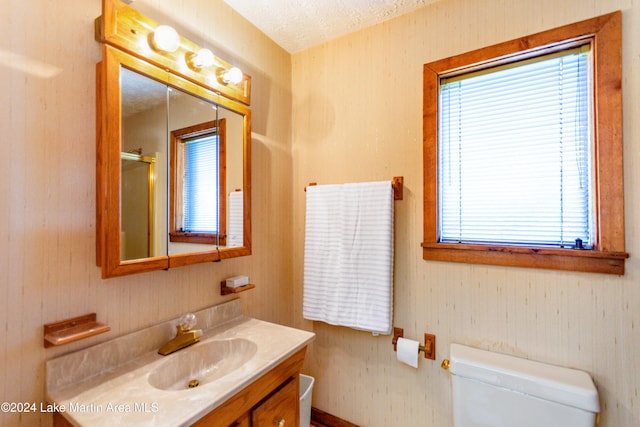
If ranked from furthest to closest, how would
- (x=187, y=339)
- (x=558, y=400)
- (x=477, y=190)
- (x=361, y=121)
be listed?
(x=361, y=121) → (x=477, y=190) → (x=187, y=339) → (x=558, y=400)

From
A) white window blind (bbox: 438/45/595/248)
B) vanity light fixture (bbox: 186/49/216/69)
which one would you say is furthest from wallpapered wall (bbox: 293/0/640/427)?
vanity light fixture (bbox: 186/49/216/69)

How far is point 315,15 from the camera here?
1.54 m

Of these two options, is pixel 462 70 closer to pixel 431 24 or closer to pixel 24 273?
pixel 431 24

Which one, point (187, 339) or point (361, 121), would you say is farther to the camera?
point (361, 121)

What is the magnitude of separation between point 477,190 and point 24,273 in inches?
70.4

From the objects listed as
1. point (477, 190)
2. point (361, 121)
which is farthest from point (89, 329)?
point (477, 190)

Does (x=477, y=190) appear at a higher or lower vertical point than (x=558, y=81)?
lower

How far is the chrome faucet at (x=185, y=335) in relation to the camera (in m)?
1.10

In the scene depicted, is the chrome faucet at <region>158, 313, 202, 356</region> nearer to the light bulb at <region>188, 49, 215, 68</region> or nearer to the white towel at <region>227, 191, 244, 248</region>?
the white towel at <region>227, 191, 244, 248</region>

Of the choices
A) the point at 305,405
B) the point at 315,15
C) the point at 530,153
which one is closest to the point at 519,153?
the point at 530,153

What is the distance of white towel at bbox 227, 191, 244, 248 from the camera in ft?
4.57

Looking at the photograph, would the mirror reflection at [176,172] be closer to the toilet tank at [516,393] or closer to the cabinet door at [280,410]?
the cabinet door at [280,410]

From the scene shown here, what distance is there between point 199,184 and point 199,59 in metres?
0.54

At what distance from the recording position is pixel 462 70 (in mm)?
1393
